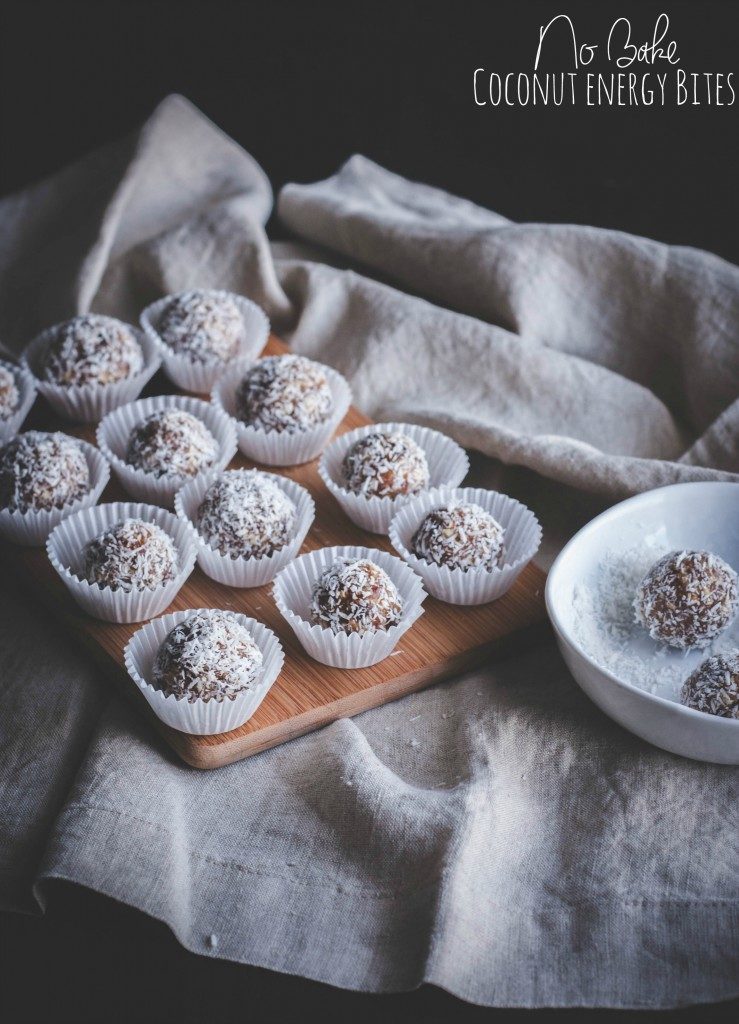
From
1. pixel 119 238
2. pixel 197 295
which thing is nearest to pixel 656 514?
pixel 197 295

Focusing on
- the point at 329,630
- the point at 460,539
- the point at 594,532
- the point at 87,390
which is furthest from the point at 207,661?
the point at 87,390

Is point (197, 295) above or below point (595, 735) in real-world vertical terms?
above

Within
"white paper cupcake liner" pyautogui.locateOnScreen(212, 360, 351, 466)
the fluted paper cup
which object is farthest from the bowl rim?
the fluted paper cup

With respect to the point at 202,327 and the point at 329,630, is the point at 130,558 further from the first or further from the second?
the point at 202,327

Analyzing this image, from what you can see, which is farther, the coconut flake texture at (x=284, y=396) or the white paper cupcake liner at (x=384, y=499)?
the coconut flake texture at (x=284, y=396)

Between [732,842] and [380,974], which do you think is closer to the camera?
[380,974]

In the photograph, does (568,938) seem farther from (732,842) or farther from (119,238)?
(119,238)

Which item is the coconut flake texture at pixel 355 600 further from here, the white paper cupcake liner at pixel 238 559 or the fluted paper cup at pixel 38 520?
the fluted paper cup at pixel 38 520

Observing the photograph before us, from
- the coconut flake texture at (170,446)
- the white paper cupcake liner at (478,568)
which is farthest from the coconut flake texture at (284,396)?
the white paper cupcake liner at (478,568)
